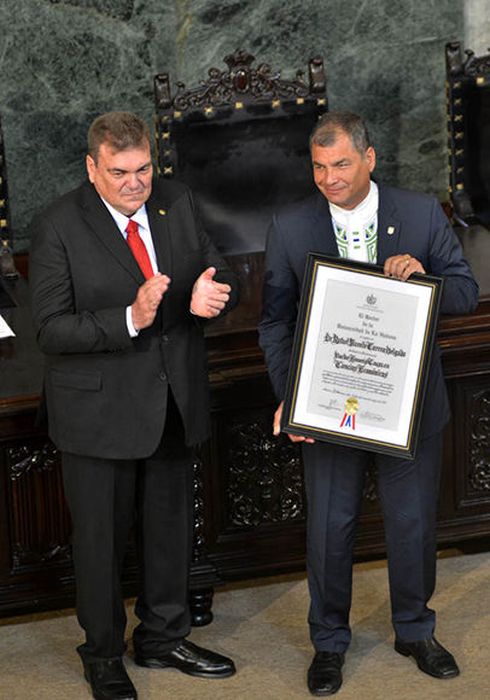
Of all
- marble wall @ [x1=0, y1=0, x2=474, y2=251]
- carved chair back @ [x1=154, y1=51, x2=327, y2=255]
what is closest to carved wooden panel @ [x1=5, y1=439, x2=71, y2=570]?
carved chair back @ [x1=154, y1=51, x2=327, y2=255]

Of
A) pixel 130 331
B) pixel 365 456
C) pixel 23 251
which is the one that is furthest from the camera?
pixel 23 251

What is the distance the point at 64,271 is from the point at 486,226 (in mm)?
2381

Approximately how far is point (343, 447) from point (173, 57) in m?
2.54

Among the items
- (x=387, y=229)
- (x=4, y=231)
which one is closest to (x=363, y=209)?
(x=387, y=229)

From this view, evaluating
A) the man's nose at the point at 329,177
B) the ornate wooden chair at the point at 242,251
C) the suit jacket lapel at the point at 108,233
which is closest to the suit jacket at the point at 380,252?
the man's nose at the point at 329,177

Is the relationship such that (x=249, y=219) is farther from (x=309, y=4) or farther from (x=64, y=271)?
(x=64, y=271)

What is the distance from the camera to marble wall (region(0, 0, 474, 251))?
6.18m

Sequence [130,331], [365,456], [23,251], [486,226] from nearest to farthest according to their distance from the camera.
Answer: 1. [130,331]
2. [365,456]
3. [486,226]
4. [23,251]

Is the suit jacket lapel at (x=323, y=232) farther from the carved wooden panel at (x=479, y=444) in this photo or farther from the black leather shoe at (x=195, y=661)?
the black leather shoe at (x=195, y=661)

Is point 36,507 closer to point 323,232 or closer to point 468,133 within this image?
point 323,232

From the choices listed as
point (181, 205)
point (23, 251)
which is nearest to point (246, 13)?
point (23, 251)

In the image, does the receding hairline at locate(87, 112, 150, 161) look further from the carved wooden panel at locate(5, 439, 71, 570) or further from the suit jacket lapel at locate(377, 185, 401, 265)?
the carved wooden panel at locate(5, 439, 71, 570)

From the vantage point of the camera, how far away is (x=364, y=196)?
4191 mm

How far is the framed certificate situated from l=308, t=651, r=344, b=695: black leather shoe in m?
0.69
